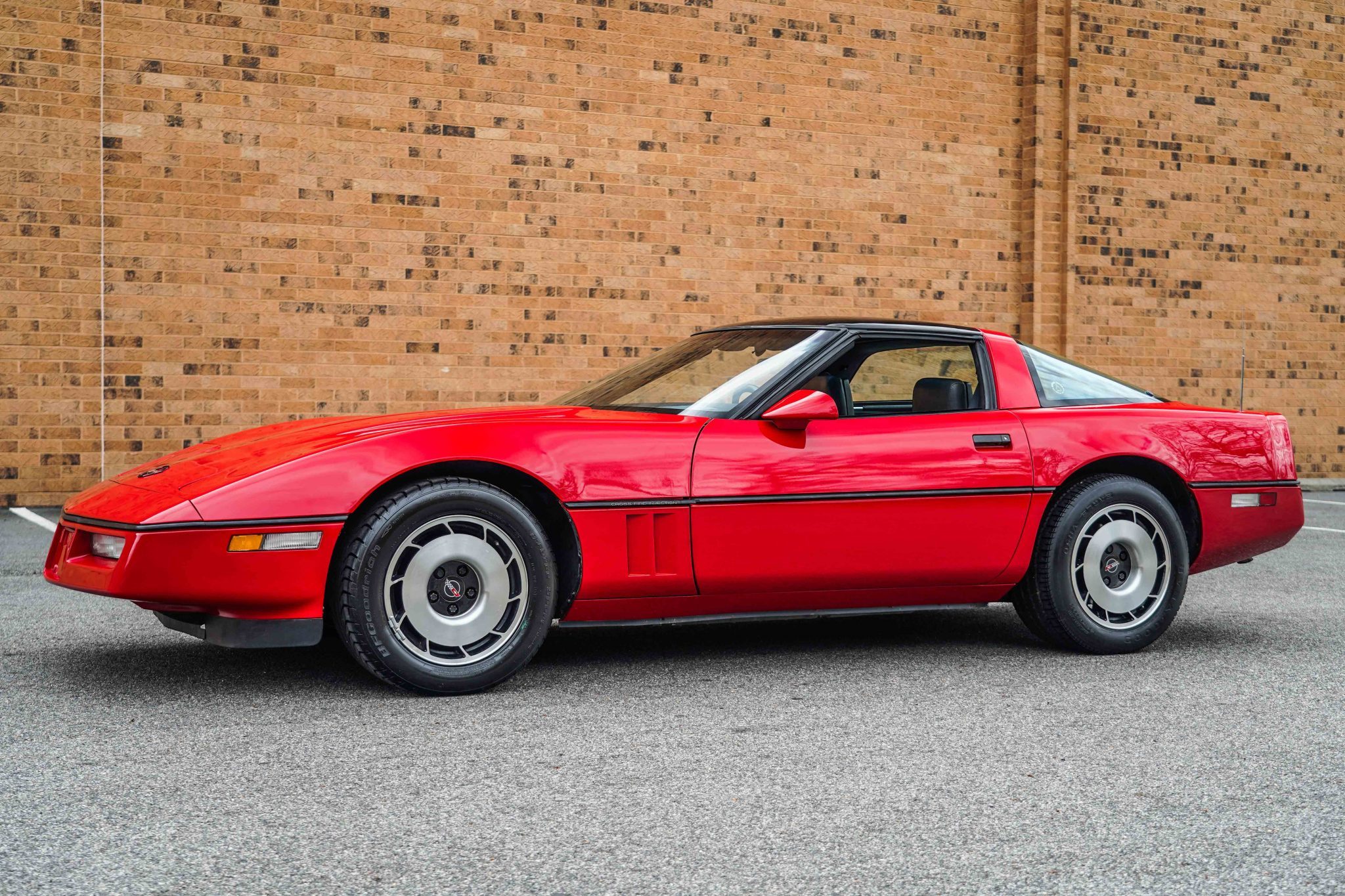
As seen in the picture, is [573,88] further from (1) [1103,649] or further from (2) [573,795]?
(2) [573,795]

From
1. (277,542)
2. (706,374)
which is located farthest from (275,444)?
(706,374)

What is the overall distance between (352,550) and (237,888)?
1.60 m

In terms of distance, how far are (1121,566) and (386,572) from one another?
2.79 metres

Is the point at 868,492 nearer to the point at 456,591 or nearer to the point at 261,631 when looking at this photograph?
the point at 456,591

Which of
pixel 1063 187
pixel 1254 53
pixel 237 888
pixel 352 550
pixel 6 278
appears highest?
pixel 1254 53

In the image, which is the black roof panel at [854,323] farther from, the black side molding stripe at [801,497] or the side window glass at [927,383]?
the black side molding stripe at [801,497]

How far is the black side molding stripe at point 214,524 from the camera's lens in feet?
12.9

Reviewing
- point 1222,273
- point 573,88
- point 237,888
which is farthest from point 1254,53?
point 237,888

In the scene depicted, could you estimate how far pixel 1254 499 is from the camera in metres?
5.34

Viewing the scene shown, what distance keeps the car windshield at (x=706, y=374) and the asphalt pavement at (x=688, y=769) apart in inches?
37.2

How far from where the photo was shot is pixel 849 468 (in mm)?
4672

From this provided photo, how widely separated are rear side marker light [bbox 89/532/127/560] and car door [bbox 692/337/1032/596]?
179 cm

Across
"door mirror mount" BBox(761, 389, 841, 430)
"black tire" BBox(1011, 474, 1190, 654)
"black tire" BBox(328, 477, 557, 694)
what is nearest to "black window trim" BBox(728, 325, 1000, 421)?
"door mirror mount" BBox(761, 389, 841, 430)

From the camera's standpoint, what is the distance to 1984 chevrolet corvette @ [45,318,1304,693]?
13.3ft
